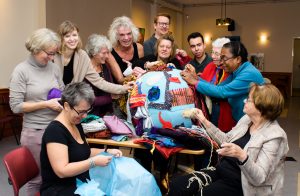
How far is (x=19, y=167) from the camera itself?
222 cm

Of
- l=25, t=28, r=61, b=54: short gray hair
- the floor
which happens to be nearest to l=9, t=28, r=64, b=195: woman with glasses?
l=25, t=28, r=61, b=54: short gray hair

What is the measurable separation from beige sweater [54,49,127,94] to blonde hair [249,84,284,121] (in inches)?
52.8

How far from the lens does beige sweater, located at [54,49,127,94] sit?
2.96 meters

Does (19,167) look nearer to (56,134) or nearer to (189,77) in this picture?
(56,134)

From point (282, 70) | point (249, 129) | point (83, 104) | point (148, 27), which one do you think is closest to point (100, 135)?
point (83, 104)

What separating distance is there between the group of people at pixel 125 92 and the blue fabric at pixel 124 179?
95 millimetres

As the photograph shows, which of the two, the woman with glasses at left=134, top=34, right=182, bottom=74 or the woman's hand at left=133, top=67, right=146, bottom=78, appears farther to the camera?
the woman with glasses at left=134, top=34, right=182, bottom=74

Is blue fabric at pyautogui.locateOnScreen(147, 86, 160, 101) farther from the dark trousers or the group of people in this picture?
the dark trousers

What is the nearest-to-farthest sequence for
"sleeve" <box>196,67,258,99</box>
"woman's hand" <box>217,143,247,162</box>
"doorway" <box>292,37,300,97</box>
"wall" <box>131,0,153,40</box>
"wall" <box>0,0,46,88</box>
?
"woman's hand" <box>217,143,247,162</box> < "sleeve" <box>196,67,258,99</box> < "wall" <box>0,0,46,88</box> < "wall" <box>131,0,153,40</box> < "doorway" <box>292,37,300,97</box>

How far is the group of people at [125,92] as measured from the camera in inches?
77.9

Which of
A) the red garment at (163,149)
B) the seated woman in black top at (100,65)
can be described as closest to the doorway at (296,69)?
the seated woman in black top at (100,65)

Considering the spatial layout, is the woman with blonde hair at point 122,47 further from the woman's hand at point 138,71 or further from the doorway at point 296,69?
the doorway at point 296,69

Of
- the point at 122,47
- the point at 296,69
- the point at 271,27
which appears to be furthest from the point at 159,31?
the point at 296,69

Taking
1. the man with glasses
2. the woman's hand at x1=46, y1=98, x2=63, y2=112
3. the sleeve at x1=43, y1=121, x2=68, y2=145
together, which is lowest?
the sleeve at x1=43, y1=121, x2=68, y2=145
